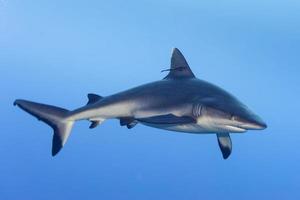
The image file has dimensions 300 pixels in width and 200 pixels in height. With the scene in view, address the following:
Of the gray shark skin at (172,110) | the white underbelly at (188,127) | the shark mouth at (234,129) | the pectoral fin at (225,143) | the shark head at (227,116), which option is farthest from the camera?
the pectoral fin at (225,143)

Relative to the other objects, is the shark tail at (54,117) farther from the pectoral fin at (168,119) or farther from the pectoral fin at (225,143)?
the pectoral fin at (225,143)

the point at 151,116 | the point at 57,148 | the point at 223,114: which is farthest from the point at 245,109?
the point at 57,148

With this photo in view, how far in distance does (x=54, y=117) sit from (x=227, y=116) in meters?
2.48

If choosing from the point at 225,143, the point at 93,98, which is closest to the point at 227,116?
the point at 225,143

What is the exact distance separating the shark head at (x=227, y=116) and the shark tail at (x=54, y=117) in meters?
1.93

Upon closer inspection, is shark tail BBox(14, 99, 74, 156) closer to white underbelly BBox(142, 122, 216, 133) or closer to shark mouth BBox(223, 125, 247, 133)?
white underbelly BBox(142, 122, 216, 133)

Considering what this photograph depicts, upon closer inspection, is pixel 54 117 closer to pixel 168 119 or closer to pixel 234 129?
pixel 168 119

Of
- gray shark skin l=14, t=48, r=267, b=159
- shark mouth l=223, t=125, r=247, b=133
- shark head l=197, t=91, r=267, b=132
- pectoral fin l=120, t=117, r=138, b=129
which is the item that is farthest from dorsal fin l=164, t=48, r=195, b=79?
shark mouth l=223, t=125, r=247, b=133

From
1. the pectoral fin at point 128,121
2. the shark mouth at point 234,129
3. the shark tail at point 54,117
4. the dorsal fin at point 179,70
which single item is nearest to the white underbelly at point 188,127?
the shark mouth at point 234,129

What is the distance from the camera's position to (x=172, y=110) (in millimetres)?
5312

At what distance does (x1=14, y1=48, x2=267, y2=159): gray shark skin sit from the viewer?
16.1 feet

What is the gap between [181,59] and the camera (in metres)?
6.12

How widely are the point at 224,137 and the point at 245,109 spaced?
1090 mm

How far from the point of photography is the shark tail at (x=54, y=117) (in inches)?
226
